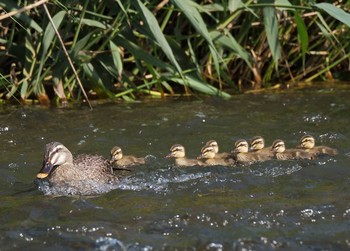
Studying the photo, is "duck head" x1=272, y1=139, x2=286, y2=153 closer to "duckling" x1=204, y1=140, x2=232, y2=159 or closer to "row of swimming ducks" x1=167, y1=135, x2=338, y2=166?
"row of swimming ducks" x1=167, y1=135, x2=338, y2=166

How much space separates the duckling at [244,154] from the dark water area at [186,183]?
105 millimetres

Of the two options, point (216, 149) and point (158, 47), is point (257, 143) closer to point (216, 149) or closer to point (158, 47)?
point (216, 149)

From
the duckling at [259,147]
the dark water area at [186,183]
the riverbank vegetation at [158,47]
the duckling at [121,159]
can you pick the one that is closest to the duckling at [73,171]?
the dark water area at [186,183]

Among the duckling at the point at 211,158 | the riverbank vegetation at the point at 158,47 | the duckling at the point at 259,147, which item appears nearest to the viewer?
the duckling at the point at 211,158

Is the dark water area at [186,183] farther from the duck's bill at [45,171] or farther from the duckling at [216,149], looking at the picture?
the duckling at [216,149]

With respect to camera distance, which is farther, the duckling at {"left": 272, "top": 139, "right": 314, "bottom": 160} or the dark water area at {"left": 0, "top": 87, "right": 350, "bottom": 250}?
the duckling at {"left": 272, "top": 139, "right": 314, "bottom": 160}

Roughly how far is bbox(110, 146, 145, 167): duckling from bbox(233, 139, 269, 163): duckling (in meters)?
0.81

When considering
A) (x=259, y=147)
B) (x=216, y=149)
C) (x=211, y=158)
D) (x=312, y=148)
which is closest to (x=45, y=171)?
(x=211, y=158)

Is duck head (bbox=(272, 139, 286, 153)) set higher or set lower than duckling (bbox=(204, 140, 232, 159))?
higher

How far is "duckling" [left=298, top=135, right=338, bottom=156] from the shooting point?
893 cm

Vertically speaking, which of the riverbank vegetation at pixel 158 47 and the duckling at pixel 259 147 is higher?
the riverbank vegetation at pixel 158 47

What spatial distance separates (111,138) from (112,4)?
4.67 ft

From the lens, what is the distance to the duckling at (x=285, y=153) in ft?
28.9

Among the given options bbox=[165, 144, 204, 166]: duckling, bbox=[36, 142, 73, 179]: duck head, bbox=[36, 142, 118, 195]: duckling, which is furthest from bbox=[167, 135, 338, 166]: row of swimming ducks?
bbox=[36, 142, 73, 179]: duck head
